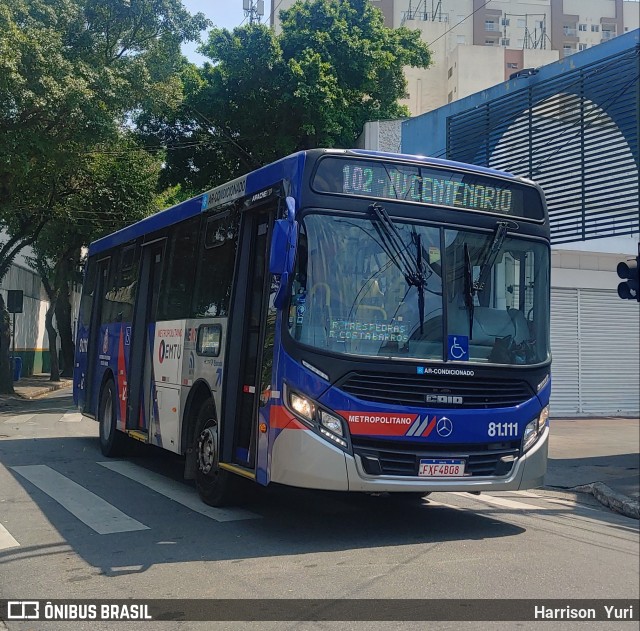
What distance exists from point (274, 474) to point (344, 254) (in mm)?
1979

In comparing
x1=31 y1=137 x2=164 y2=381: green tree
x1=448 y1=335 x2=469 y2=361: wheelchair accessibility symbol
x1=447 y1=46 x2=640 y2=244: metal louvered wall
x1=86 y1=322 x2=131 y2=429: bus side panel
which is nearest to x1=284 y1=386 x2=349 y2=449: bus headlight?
x1=448 y1=335 x2=469 y2=361: wheelchair accessibility symbol

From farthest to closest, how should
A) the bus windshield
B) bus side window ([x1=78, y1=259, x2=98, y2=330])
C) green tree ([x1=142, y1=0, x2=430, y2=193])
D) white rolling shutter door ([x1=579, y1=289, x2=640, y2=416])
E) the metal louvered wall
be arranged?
green tree ([x1=142, y1=0, x2=430, y2=193]), white rolling shutter door ([x1=579, y1=289, x2=640, y2=416]), bus side window ([x1=78, y1=259, x2=98, y2=330]), the metal louvered wall, the bus windshield

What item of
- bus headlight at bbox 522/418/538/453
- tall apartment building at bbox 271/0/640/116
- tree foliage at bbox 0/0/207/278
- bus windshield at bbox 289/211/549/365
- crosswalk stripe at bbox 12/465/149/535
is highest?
tall apartment building at bbox 271/0/640/116

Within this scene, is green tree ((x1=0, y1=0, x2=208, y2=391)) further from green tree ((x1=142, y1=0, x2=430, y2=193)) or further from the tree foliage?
green tree ((x1=142, y1=0, x2=430, y2=193))

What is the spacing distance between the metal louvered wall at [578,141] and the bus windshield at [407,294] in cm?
498

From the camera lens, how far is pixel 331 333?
21.9 ft

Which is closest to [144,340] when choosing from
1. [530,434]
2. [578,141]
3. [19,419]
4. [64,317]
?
[530,434]

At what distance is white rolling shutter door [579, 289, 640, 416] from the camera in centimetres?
1911

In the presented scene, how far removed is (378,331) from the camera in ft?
22.1

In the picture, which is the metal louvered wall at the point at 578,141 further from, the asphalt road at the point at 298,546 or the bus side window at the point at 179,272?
the bus side window at the point at 179,272

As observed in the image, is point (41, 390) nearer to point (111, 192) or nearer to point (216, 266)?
point (111, 192)

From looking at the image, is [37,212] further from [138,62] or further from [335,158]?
[335,158]

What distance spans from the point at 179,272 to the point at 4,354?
53.4ft

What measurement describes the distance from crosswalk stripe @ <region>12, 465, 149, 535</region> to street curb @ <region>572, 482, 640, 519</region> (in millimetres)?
5318
